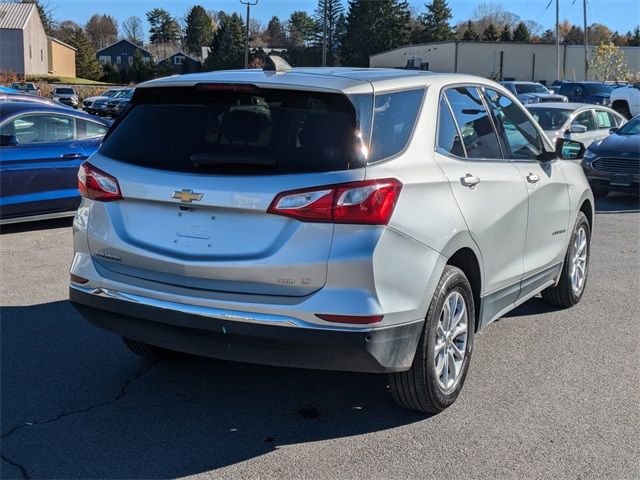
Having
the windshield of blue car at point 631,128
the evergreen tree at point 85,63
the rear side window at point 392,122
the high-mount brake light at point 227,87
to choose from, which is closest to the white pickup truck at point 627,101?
the windshield of blue car at point 631,128

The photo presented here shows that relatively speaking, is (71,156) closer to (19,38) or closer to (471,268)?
(471,268)

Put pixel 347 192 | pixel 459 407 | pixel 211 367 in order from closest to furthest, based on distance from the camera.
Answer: pixel 347 192 → pixel 459 407 → pixel 211 367

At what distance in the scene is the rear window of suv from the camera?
3.61m

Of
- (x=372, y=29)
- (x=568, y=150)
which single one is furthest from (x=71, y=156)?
(x=372, y=29)

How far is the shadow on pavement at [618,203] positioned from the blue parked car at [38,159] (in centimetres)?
822

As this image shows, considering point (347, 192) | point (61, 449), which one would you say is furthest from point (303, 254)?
point (61, 449)

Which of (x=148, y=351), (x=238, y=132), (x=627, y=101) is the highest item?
(x=627, y=101)

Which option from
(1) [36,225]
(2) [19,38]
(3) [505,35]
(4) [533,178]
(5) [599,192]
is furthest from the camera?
(3) [505,35]

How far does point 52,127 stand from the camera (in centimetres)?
968

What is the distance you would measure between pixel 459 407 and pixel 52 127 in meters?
7.25

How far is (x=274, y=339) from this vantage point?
3.53m

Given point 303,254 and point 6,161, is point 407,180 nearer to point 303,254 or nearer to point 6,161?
point 303,254

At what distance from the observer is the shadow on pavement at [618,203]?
12.5 metres

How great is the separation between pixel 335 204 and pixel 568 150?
324 cm
